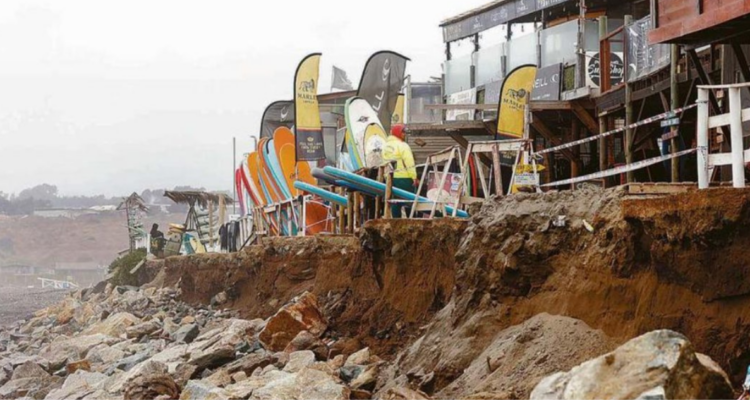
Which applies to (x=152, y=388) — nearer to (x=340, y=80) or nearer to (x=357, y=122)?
(x=357, y=122)

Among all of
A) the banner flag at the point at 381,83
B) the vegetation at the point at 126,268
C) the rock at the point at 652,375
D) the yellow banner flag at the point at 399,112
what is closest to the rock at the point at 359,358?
the rock at the point at 652,375

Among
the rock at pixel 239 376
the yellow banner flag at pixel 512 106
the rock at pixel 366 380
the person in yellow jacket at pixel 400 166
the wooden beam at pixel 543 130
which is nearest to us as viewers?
the rock at pixel 366 380

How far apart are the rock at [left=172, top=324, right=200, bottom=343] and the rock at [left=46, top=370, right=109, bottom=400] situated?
352cm

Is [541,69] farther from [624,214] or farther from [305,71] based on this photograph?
[624,214]

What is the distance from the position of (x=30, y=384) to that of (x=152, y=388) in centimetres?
708

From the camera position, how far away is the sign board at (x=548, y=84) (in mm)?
26406

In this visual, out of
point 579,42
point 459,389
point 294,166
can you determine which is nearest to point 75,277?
point 294,166

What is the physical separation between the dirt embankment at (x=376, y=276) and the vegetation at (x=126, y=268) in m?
31.9

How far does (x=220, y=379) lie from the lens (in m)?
17.3

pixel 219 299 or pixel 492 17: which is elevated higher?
pixel 492 17

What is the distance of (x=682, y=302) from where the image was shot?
10.2 m

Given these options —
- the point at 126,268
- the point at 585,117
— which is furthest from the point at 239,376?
→ the point at 126,268

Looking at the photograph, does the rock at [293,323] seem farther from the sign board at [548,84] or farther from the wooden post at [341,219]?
the sign board at [548,84]

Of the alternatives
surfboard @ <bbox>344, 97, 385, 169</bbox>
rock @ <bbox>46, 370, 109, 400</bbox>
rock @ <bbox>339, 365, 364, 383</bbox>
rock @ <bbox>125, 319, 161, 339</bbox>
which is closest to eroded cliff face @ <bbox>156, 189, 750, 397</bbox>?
rock @ <bbox>339, 365, 364, 383</bbox>
